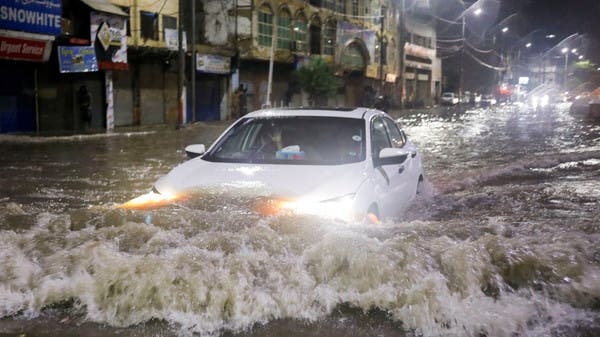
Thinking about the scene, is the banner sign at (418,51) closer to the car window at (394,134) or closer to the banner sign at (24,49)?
the banner sign at (24,49)

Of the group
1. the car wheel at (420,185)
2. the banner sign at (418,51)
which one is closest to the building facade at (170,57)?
the banner sign at (418,51)

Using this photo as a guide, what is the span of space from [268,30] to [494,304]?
33.7 m

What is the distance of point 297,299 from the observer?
152 inches

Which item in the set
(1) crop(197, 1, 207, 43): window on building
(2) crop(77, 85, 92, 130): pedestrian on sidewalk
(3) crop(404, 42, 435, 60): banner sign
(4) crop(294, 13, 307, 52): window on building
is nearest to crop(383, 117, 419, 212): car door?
(2) crop(77, 85, 92, 130): pedestrian on sidewalk

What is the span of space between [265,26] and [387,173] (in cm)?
3088

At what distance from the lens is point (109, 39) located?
77.9ft

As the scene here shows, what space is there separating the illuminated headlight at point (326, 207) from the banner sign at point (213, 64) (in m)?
25.5

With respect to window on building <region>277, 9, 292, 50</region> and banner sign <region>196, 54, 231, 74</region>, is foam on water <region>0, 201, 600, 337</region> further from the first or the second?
window on building <region>277, 9, 292, 50</region>

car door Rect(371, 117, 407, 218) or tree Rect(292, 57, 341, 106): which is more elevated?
tree Rect(292, 57, 341, 106)

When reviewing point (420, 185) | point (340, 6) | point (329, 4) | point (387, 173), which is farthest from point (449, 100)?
point (387, 173)

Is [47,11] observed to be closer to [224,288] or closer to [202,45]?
[202,45]

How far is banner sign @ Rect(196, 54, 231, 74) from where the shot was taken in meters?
29.7

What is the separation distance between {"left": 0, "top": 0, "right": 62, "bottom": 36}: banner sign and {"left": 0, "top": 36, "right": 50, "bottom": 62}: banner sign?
0.37 m

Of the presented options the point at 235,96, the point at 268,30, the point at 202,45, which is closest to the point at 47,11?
the point at 202,45
